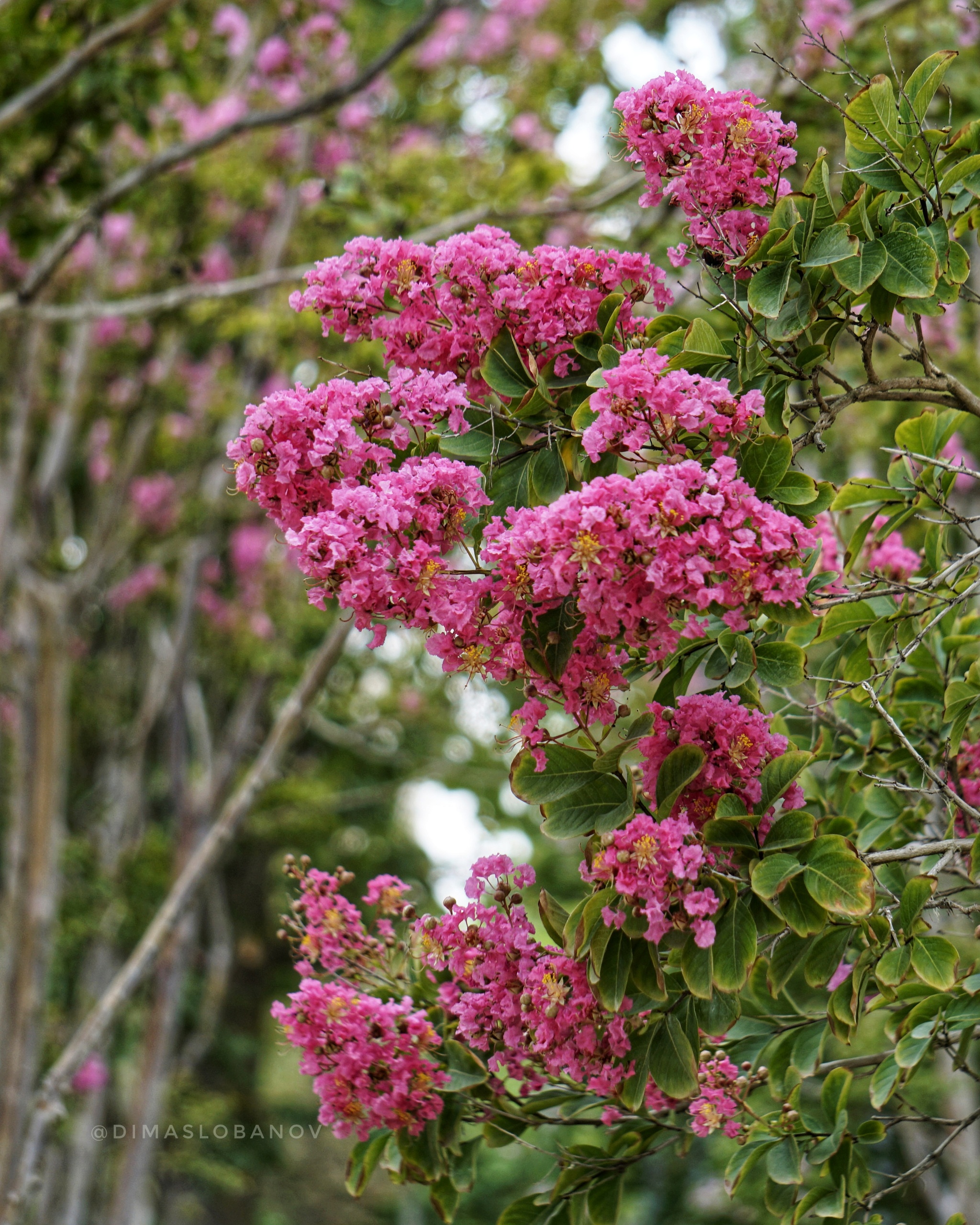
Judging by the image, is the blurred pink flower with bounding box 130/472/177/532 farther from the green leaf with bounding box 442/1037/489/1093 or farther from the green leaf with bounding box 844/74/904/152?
the green leaf with bounding box 844/74/904/152

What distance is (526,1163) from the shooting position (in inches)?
444

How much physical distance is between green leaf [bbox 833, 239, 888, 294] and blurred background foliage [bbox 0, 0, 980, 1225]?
6.50 feet

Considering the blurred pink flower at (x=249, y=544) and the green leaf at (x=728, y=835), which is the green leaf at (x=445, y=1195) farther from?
the blurred pink flower at (x=249, y=544)

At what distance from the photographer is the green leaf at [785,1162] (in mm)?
1686

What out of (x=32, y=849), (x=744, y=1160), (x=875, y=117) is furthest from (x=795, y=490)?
(x=32, y=849)

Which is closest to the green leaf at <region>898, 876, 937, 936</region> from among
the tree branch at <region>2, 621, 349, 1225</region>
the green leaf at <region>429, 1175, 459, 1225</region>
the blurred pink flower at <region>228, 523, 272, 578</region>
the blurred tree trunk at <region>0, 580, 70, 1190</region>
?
the green leaf at <region>429, 1175, 459, 1225</region>

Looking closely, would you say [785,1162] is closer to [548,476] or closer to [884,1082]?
[884,1082]

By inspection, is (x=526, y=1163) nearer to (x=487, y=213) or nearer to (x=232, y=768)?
(x=232, y=768)

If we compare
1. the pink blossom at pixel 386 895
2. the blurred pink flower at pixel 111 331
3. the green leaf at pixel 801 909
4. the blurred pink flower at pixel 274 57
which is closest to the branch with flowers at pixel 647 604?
the green leaf at pixel 801 909

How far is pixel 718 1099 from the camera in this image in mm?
1763

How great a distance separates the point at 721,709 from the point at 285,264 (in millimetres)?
5274

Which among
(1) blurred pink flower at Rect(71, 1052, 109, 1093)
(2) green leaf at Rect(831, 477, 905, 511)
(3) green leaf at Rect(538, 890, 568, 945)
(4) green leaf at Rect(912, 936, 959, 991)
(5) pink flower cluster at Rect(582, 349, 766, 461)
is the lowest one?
(4) green leaf at Rect(912, 936, 959, 991)

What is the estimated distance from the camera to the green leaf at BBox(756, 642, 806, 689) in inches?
60.6

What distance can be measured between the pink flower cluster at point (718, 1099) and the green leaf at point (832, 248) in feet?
4.06
